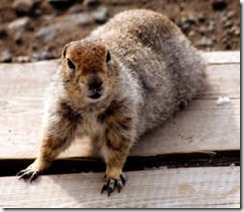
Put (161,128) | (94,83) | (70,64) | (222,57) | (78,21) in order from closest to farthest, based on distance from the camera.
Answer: (94,83)
(70,64)
(161,128)
(222,57)
(78,21)

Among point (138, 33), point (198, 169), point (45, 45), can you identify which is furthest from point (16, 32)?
point (198, 169)

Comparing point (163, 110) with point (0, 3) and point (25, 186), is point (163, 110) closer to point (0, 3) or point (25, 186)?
point (25, 186)

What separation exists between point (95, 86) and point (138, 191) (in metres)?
0.62

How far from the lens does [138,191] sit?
3.22m

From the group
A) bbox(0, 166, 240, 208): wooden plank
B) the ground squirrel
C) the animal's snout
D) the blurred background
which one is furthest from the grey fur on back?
the blurred background

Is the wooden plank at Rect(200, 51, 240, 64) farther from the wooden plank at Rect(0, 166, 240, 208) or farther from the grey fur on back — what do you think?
the wooden plank at Rect(0, 166, 240, 208)

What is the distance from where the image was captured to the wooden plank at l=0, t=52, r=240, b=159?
3.48m

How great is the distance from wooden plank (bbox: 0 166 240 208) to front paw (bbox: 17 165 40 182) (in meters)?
0.03

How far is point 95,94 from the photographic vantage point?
2918 millimetres

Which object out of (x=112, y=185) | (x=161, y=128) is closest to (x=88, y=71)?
(x=112, y=185)

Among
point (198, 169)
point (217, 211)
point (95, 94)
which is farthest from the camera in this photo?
point (198, 169)

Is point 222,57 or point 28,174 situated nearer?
point 28,174

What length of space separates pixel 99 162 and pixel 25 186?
0.40m

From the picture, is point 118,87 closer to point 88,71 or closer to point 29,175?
point 88,71
